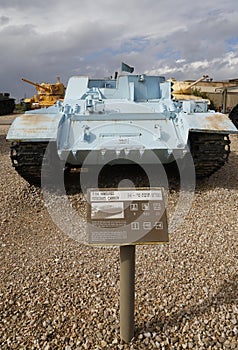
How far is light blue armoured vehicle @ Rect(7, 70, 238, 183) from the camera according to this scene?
4.90 metres

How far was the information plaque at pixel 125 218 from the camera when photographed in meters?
2.29

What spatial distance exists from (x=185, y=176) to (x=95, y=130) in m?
1.60

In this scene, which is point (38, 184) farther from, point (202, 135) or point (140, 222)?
point (140, 222)

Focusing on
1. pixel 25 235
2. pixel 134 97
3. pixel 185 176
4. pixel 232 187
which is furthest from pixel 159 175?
pixel 25 235

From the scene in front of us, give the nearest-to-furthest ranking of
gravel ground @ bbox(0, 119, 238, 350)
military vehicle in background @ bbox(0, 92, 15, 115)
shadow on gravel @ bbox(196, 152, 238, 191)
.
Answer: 1. gravel ground @ bbox(0, 119, 238, 350)
2. shadow on gravel @ bbox(196, 152, 238, 191)
3. military vehicle in background @ bbox(0, 92, 15, 115)

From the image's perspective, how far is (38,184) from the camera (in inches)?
220

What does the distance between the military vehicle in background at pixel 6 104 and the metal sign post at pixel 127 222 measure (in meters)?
21.8

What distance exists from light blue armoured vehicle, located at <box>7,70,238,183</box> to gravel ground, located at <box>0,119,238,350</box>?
874 mm

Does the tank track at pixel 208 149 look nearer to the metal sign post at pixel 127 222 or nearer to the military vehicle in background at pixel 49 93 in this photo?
the metal sign post at pixel 127 222

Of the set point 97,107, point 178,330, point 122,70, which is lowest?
point 178,330

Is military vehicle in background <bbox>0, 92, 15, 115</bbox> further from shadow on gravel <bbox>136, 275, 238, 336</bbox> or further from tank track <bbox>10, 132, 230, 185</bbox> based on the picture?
shadow on gravel <bbox>136, 275, 238, 336</bbox>

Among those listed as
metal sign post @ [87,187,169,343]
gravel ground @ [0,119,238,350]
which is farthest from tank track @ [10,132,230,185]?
metal sign post @ [87,187,169,343]

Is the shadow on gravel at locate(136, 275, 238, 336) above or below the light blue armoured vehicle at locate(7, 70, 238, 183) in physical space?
below

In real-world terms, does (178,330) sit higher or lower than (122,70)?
lower
